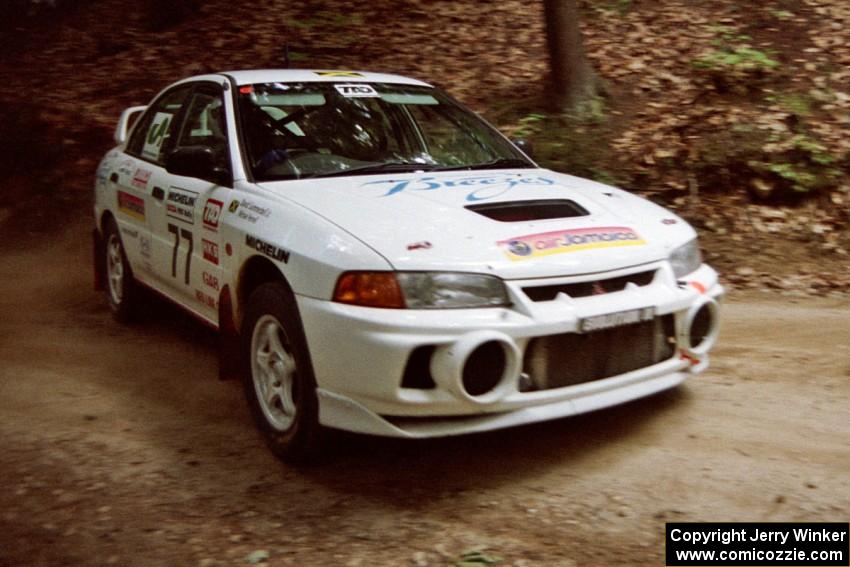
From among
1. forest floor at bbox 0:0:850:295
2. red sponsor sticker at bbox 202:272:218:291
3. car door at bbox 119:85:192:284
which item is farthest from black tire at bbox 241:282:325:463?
forest floor at bbox 0:0:850:295

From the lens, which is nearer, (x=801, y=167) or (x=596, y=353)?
(x=596, y=353)

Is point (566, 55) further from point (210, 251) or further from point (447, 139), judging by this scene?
point (210, 251)

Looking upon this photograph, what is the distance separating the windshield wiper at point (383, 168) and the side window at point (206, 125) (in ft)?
1.78

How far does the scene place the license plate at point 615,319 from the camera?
11.4ft

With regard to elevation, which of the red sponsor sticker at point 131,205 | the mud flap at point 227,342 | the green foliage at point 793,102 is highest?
the red sponsor sticker at point 131,205

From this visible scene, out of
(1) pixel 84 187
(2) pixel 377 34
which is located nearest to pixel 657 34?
(2) pixel 377 34

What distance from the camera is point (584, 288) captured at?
360 centimetres

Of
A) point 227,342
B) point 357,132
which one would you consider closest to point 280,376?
point 227,342

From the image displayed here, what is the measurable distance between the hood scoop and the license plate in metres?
0.57

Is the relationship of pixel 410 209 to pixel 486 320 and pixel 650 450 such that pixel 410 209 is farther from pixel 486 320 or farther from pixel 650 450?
pixel 650 450

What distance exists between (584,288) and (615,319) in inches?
6.8

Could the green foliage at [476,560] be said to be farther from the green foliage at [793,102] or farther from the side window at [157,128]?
the green foliage at [793,102]

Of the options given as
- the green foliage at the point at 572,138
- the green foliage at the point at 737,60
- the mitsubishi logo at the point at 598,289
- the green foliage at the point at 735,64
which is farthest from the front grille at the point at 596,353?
the green foliage at the point at 737,60

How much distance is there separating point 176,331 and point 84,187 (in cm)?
452
